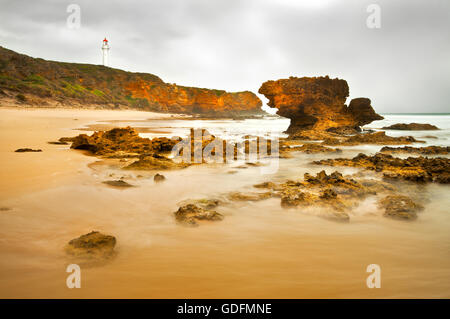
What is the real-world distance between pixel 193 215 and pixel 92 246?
1.13 meters

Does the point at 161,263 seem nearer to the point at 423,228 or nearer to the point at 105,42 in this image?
the point at 423,228

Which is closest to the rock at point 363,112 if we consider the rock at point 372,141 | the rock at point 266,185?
the rock at point 372,141

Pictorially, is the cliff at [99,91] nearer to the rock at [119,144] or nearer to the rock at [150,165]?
the rock at [119,144]

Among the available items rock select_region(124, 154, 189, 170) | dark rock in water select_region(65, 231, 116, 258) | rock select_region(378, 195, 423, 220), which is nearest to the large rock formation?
rock select_region(124, 154, 189, 170)

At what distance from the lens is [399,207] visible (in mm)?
3256

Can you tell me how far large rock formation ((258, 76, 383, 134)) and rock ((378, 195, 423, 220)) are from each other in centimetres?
1426

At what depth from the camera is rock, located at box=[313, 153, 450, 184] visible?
4.84m

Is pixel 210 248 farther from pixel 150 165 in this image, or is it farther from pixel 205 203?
pixel 150 165

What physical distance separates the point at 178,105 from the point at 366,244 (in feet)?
246

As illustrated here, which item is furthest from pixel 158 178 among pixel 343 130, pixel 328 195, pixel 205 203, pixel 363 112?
pixel 363 112

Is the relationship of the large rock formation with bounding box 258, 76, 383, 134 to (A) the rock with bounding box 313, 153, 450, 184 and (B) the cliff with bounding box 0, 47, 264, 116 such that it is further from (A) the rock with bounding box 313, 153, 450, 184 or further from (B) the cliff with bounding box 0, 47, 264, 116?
(B) the cliff with bounding box 0, 47, 264, 116

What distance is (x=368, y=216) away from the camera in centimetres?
314

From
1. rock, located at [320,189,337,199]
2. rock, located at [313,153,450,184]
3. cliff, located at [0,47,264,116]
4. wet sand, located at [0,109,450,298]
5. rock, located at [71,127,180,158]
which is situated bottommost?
wet sand, located at [0,109,450,298]
